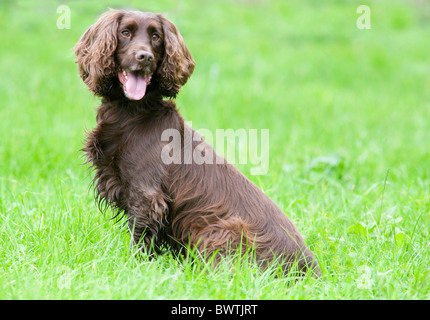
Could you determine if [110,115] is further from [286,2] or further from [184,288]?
[286,2]

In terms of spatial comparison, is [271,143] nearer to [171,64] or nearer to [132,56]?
[171,64]

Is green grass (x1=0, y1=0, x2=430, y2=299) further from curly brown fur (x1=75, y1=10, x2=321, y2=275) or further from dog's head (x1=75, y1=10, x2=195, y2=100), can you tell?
dog's head (x1=75, y1=10, x2=195, y2=100)

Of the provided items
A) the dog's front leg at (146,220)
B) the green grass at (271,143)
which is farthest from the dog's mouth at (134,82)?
the green grass at (271,143)

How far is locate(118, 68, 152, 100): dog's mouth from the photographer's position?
133 inches

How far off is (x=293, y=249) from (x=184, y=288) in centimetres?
71

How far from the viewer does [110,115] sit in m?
3.55

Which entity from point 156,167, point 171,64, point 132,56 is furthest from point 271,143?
point 132,56

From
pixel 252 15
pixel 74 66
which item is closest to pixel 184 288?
pixel 74 66

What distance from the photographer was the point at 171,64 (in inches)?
138

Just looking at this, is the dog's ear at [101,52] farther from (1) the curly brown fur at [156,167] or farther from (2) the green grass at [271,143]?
(2) the green grass at [271,143]

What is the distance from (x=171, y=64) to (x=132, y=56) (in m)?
0.29

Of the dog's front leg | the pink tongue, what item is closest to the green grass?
the dog's front leg

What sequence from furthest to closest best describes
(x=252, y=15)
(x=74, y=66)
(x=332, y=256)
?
(x=252, y=15) → (x=74, y=66) → (x=332, y=256)

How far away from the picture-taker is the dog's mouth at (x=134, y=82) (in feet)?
11.0
